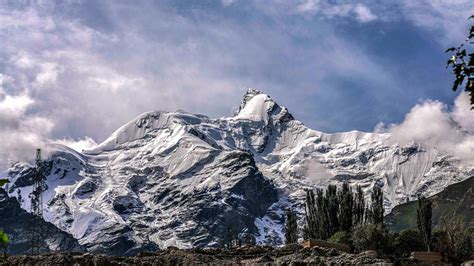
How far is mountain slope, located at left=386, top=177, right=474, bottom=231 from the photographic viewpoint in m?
150

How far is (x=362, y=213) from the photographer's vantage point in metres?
66.7

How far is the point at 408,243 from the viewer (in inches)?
2116

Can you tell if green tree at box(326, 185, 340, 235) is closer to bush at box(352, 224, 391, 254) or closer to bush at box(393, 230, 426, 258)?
bush at box(393, 230, 426, 258)

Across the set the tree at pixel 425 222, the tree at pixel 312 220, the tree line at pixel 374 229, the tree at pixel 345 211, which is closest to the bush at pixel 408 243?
the tree line at pixel 374 229

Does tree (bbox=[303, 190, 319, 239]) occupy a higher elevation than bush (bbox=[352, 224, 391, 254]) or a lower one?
higher

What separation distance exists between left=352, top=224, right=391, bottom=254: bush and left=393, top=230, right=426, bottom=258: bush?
33.0 inches

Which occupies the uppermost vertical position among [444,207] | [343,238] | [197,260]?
[444,207]

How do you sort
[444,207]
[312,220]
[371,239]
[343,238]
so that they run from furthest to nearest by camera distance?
[444,207], [312,220], [343,238], [371,239]

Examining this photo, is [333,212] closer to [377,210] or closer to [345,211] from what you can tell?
[345,211]

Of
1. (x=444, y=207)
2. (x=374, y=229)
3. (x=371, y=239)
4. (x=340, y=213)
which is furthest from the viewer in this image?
(x=444, y=207)

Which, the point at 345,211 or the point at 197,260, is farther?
the point at 345,211

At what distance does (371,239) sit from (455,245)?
7565mm

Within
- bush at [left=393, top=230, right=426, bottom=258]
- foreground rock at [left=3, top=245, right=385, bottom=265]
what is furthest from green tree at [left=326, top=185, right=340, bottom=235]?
foreground rock at [left=3, top=245, right=385, bottom=265]

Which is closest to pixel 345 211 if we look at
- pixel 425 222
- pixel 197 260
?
pixel 425 222
